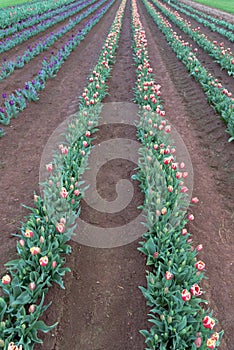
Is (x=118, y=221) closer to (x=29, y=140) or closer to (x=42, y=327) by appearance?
(x=42, y=327)

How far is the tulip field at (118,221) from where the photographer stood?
2854 mm

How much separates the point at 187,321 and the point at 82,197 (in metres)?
2.39

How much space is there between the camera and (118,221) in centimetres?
427

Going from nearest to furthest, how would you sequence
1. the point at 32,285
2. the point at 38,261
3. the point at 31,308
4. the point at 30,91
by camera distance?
the point at 31,308 → the point at 32,285 → the point at 38,261 → the point at 30,91

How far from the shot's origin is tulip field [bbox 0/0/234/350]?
2854 mm

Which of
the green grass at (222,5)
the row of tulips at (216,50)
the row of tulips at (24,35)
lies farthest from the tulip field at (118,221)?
the green grass at (222,5)

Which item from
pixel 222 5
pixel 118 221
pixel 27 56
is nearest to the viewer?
pixel 118 221

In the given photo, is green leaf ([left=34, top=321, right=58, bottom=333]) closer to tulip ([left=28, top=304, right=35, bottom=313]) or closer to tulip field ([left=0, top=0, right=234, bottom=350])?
tulip field ([left=0, top=0, right=234, bottom=350])

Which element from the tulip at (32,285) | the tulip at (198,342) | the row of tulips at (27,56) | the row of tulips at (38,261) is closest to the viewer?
the tulip at (198,342)

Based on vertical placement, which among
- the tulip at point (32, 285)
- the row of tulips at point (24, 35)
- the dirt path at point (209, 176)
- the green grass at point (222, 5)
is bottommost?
the dirt path at point (209, 176)

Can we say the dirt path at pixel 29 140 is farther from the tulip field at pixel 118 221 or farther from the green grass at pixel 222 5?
the green grass at pixel 222 5

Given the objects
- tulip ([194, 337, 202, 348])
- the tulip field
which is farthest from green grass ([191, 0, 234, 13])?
tulip ([194, 337, 202, 348])

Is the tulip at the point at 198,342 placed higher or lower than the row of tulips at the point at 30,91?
lower

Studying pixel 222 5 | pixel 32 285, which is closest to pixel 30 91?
pixel 32 285
